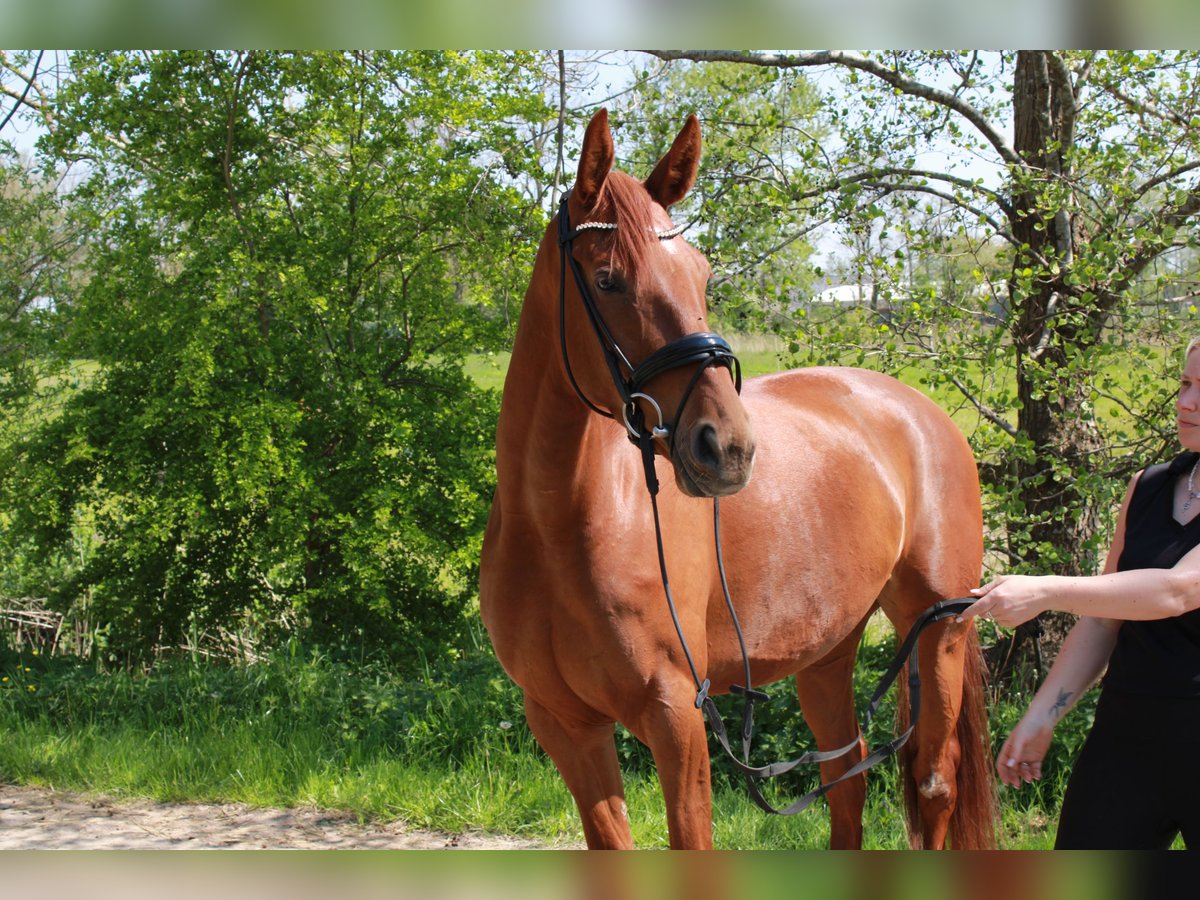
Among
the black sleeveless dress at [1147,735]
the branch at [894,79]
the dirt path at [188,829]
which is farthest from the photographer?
the branch at [894,79]

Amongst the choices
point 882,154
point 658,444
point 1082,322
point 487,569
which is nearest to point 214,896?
point 658,444

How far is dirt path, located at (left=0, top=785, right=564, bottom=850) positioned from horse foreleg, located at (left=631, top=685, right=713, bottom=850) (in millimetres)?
1979

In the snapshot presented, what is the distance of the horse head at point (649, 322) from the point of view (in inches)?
80.0

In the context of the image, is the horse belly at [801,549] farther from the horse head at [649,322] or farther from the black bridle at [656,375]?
the horse head at [649,322]

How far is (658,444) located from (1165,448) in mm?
3836

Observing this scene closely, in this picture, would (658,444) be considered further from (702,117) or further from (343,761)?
(702,117)

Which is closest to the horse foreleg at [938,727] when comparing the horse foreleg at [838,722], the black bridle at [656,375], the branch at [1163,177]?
the horse foreleg at [838,722]

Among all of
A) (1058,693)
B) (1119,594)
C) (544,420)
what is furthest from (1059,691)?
(544,420)

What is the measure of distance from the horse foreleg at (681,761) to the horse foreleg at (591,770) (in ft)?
0.90

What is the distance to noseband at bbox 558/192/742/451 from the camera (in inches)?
81.8

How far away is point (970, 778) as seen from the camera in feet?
12.1

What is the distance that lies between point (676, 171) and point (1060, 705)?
60.7 inches

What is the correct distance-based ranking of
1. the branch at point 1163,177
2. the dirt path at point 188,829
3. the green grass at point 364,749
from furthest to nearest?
the branch at point 1163,177 < the green grass at point 364,749 < the dirt path at point 188,829

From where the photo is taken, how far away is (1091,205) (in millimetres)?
5672
